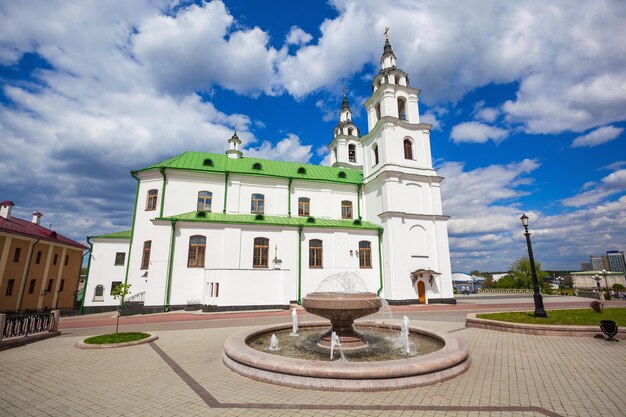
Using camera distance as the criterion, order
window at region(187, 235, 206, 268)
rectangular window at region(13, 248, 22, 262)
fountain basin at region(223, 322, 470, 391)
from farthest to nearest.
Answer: rectangular window at region(13, 248, 22, 262)
window at region(187, 235, 206, 268)
fountain basin at region(223, 322, 470, 391)

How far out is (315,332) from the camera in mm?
11328

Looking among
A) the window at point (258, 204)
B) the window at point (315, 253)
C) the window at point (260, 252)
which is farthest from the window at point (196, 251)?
the window at point (315, 253)

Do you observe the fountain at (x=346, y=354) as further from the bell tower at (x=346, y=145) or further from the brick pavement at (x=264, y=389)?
the bell tower at (x=346, y=145)

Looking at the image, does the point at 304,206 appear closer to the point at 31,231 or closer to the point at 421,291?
the point at 421,291

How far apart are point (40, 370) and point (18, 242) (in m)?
24.0

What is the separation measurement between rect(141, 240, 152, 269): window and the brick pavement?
564 inches

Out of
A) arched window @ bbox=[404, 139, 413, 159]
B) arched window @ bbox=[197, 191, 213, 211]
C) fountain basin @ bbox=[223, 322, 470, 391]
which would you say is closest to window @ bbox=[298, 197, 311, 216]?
arched window @ bbox=[197, 191, 213, 211]

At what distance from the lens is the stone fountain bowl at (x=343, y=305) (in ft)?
25.5

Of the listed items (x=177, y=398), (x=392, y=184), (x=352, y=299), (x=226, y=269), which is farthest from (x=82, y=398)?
(x=392, y=184)

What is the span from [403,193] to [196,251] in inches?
742

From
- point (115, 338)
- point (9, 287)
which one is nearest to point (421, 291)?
point (115, 338)

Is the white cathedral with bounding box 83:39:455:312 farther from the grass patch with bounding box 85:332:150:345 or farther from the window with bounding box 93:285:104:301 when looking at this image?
the grass patch with bounding box 85:332:150:345

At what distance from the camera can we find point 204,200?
83.6 feet

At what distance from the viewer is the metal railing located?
31.0ft
